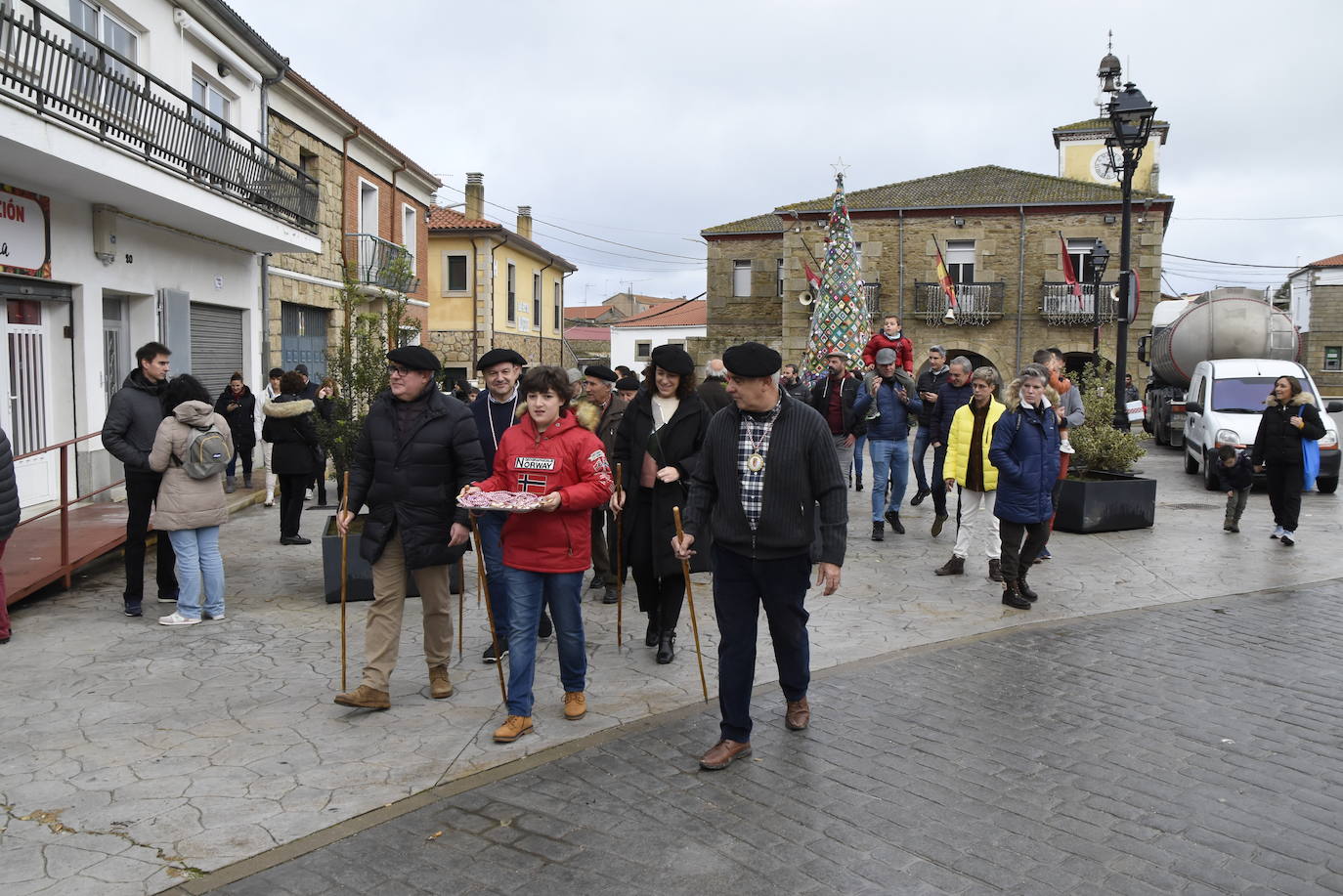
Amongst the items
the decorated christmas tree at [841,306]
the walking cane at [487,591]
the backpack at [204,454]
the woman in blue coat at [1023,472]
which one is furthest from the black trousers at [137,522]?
the decorated christmas tree at [841,306]

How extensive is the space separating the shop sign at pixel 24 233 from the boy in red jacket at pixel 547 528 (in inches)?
317

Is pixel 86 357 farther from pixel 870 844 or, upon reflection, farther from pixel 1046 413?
pixel 870 844

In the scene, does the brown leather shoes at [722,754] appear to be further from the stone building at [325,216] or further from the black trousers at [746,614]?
→ the stone building at [325,216]

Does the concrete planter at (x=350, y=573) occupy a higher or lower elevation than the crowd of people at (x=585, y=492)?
lower

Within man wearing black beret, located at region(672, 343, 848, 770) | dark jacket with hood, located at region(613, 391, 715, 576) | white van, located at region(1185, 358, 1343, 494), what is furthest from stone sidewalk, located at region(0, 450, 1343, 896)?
white van, located at region(1185, 358, 1343, 494)

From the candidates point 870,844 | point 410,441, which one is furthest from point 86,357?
point 870,844

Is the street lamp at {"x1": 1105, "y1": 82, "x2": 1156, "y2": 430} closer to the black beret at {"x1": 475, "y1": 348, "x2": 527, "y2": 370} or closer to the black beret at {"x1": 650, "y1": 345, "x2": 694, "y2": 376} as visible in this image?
the black beret at {"x1": 650, "y1": 345, "x2": 694, "y2": 376}

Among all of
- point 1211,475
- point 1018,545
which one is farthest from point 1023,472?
point 1211,475

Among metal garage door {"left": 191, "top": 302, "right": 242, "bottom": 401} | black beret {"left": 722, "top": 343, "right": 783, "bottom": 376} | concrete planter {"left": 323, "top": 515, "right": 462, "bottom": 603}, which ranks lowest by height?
concrete planter {"left": 323, "top": 515, "right": 462, "bottom": 603}

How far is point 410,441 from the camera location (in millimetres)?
5195

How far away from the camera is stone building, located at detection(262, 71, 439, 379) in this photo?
17469 mm

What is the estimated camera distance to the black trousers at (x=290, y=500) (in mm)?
9945

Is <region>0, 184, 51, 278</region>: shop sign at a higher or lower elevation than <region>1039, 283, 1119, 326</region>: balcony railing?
lower

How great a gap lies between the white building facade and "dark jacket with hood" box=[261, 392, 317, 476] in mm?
3103
